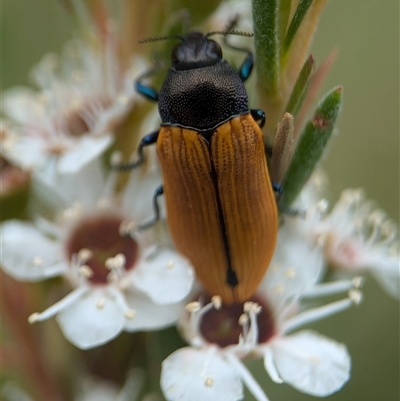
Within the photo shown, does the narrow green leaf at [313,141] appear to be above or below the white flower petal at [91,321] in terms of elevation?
above

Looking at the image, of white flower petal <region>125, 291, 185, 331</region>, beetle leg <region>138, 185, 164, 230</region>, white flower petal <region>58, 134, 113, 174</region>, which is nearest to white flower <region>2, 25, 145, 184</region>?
white flower petal <region>58, 134, 113, 174</region>

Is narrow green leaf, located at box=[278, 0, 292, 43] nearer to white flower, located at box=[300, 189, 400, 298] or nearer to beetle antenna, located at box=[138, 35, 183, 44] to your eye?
beetle antenna, located at box=[138, 35, 183, 44]

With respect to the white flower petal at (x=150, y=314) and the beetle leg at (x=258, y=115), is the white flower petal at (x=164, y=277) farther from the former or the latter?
the beetle leg at (x=258, y=115)

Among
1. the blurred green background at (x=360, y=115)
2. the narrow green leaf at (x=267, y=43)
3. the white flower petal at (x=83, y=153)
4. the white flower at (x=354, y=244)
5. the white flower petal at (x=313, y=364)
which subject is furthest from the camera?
the blurred green background at (x=360, y=115)

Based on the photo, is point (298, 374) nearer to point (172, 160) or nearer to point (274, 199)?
point (274, 199)

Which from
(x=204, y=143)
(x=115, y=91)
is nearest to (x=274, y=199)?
(x=204, y=143)

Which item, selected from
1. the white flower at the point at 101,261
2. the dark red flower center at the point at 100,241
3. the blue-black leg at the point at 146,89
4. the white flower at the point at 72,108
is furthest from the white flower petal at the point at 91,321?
the blue-black leg at the point at 146,89
